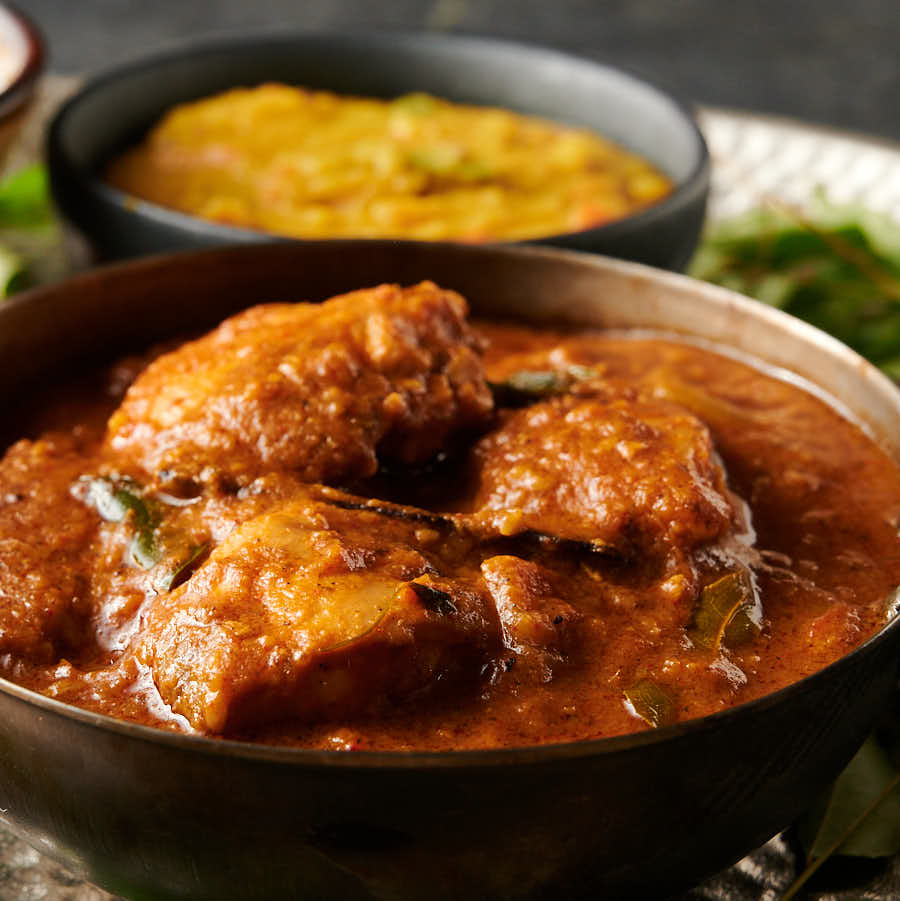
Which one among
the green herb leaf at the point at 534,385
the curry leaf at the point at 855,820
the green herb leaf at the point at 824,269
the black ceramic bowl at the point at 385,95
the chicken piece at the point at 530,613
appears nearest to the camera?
the chicken piece at the point at 530,613

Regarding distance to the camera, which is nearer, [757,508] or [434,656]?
[434,656]

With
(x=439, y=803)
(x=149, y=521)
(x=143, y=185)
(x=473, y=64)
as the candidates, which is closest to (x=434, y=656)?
(x=439, y=803)

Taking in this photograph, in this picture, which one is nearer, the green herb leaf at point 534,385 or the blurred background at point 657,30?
the green herb leaf at point 534,385

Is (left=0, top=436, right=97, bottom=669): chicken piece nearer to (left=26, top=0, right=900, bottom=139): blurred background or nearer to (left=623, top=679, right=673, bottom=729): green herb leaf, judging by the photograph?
(left=623, top=679, right=673, bottom=729): green herb leaf

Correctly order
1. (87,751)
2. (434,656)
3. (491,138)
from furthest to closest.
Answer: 1. (491,138)
2. (434,656)
3. (87,751)

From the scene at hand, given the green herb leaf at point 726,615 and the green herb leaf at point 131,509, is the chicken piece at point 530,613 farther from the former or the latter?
the green herb leaf at point 131,509

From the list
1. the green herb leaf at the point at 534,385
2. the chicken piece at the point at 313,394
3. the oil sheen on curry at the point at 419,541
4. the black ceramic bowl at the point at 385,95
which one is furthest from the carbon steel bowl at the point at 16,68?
the green herb leaf at the point at 534,385

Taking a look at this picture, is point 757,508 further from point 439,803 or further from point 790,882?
point 439,803
